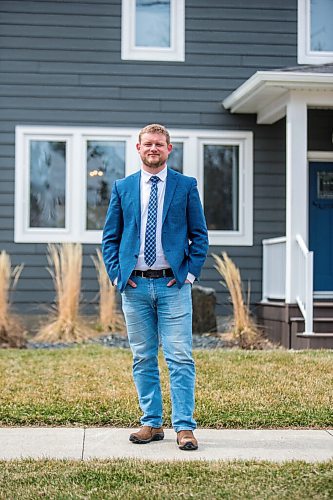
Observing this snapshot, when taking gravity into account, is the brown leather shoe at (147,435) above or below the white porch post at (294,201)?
below

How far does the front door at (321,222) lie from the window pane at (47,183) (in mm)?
3583

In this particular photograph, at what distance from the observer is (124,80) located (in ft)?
44.1

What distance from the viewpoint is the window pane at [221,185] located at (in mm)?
13609

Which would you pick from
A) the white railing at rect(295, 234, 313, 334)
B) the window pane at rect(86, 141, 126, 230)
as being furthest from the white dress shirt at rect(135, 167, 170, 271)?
the window pane at rect(86, 141, 126, 230)

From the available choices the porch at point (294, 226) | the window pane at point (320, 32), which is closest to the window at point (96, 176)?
the porch at point (294, 226)

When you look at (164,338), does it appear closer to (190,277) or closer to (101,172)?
(190,277)

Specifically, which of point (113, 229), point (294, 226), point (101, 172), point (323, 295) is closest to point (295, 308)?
point (294, 226)

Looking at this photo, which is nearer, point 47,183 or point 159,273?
point 159,273

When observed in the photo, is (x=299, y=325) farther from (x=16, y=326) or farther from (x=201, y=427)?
(x=201, y=427)

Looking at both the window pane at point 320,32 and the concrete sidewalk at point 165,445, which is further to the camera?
the window pane at point 320,32

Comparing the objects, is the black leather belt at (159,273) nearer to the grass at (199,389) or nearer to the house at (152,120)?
the grass at (199,389)

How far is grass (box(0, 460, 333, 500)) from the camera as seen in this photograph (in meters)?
4.56

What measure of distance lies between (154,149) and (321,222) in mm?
8103

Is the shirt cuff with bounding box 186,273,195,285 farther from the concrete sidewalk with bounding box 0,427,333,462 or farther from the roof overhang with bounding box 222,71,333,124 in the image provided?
the roof overhang with bounding box 222,71,333,124
